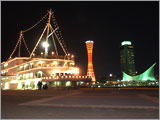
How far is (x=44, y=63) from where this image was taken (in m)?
43.2

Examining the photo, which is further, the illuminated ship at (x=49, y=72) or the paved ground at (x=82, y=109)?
the illuminated ship at (x=49, y=72)

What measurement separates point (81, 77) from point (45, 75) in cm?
828

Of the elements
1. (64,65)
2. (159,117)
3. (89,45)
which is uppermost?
(89,45)

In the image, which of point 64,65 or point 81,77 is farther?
point 64,65

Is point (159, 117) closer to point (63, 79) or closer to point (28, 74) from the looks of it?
point (63, 79)

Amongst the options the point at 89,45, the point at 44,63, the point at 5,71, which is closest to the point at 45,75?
→ the point at 44,63

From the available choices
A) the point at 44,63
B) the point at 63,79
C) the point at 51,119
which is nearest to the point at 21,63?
the point at 44,63

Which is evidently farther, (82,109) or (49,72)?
(49,72)

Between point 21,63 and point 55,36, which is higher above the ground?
point 55,36

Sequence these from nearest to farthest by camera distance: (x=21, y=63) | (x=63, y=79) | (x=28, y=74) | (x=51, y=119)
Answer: (x=51, y=119) → (x=63, y=79) → (x=28, y=74) → (x=21, y=63)

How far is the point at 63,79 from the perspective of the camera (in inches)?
1543

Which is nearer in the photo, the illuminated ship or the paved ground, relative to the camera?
the paved ground

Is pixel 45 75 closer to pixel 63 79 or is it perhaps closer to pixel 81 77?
pixel 63 79

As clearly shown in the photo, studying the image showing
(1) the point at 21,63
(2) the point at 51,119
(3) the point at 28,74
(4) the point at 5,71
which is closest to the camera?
(2) the point at 51,119
